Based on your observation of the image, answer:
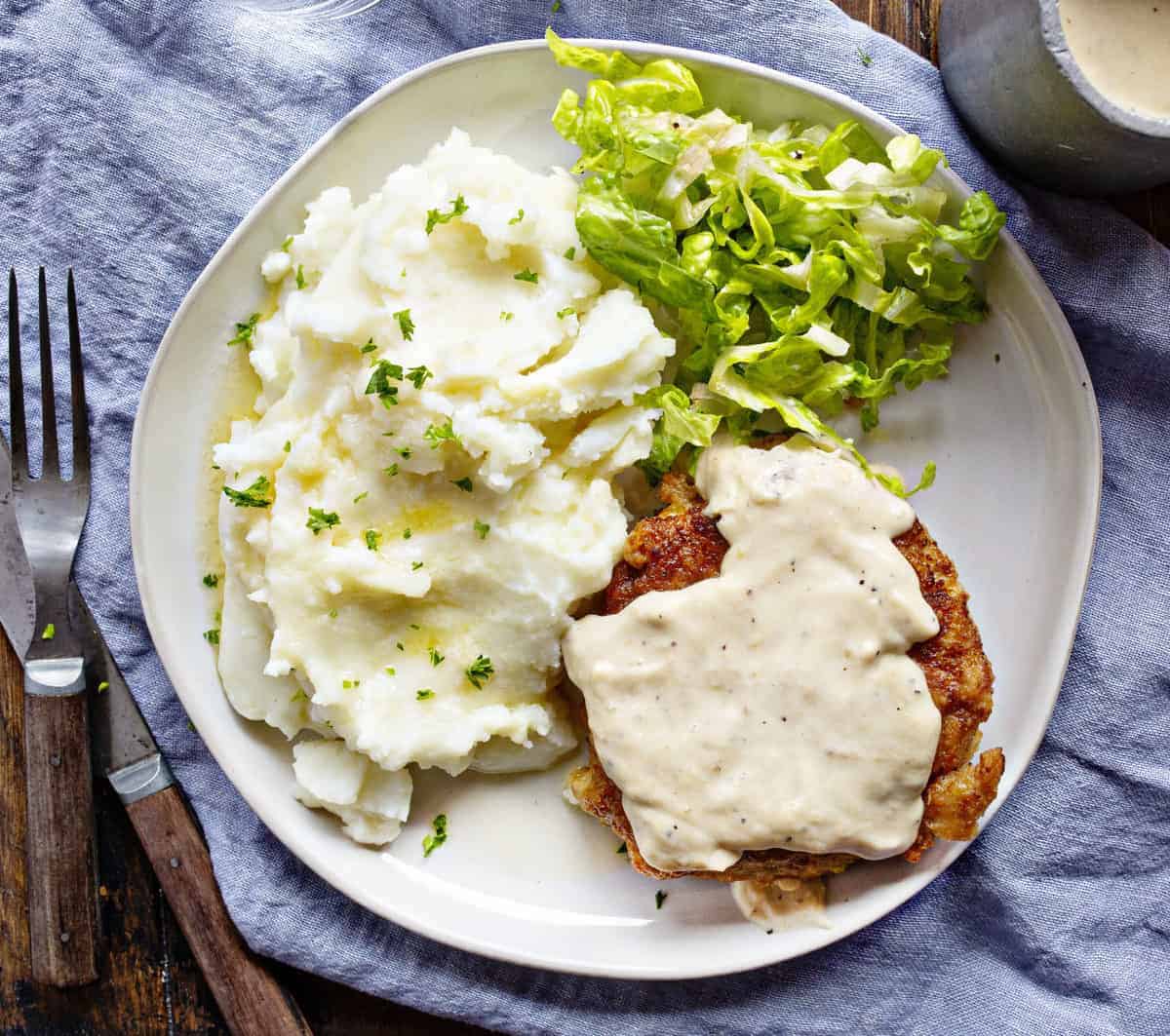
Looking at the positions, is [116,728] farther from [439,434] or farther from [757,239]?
[757,239]

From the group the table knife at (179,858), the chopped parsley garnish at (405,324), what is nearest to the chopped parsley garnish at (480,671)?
the chopped parsley garnish at (405,324)

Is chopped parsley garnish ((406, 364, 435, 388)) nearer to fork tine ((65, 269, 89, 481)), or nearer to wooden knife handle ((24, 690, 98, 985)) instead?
fork tine ((65, 269, 89, 481))

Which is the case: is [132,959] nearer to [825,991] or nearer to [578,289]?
[825,991]

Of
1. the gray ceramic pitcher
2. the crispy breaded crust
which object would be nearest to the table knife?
the crispy breaded crust

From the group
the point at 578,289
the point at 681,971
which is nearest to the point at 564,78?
the point at 578,289

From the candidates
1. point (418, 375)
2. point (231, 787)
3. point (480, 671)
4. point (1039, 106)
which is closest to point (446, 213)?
point (418, 375)

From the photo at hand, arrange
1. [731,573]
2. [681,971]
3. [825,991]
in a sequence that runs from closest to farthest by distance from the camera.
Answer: [731,573] < [681,971] < [825,991]

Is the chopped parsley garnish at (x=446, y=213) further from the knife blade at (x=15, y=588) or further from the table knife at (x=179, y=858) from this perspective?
the table knife at (x=179, y=858)
